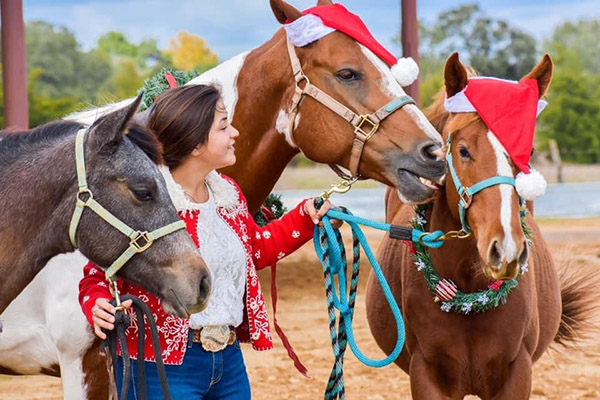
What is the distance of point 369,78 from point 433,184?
43 centimetres

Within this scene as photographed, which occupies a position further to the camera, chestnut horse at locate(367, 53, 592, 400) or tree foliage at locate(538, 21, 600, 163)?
tree foliage at locate(538, 21, 600, 163)

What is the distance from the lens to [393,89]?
2.87m

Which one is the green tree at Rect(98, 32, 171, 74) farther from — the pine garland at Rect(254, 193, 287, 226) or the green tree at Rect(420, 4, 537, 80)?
the pine garland at Rect(254, 193, 287, 226)

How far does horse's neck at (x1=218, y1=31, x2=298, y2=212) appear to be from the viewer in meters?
3.04

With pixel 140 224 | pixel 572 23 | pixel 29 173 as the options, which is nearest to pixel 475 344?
pixel 140 224

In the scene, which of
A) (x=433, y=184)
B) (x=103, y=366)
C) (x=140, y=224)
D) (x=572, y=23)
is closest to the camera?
(x=140, y=224)

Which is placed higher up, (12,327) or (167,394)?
(12,327)

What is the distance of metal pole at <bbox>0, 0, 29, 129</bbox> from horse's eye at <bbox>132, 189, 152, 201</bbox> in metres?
4.32

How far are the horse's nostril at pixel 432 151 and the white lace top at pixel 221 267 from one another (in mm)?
695

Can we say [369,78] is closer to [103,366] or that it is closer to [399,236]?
[399,236]

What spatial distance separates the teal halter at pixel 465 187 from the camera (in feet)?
9.18

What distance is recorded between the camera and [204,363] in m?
2.46

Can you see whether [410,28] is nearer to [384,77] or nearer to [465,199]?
[384,77]

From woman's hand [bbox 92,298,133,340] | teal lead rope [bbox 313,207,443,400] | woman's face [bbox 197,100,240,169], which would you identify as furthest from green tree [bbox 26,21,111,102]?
woman's hand [bbox 92,298,133,340]
